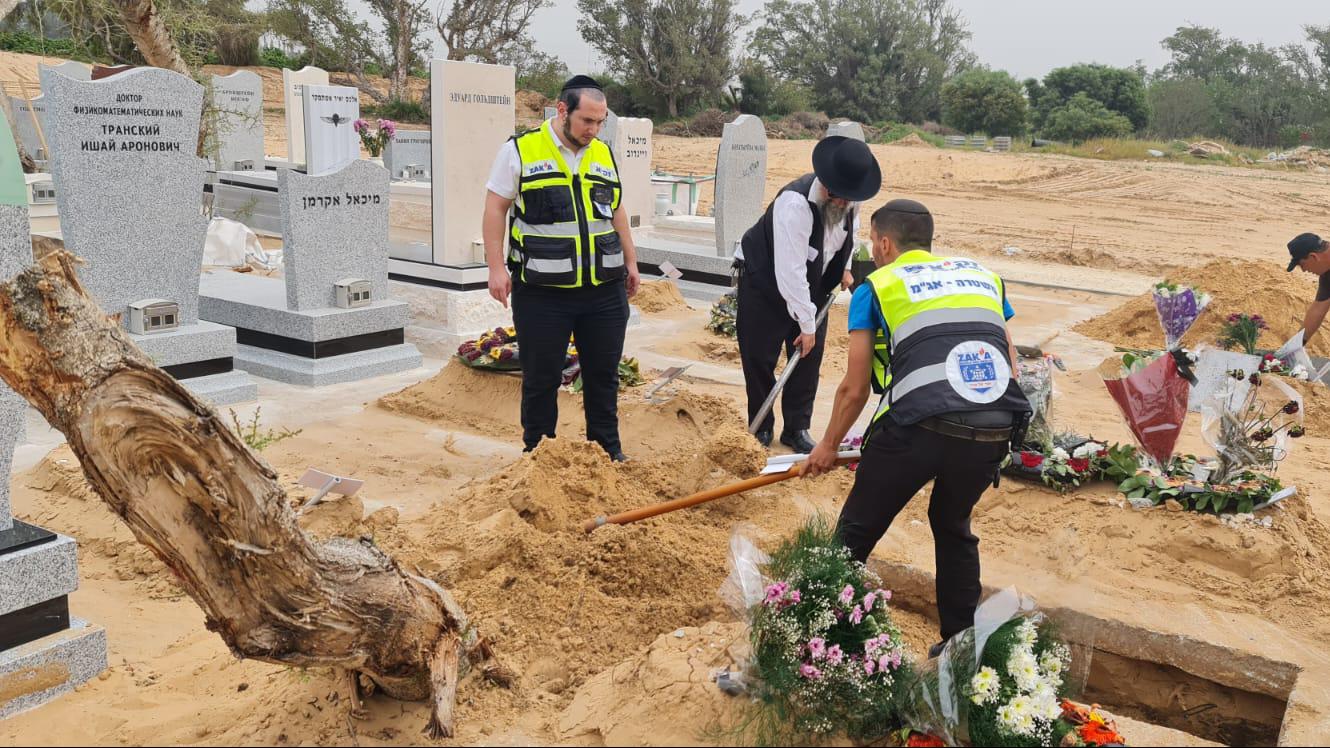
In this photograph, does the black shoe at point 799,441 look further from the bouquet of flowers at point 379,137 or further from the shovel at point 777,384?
the bouquet of flowers at point 379,137

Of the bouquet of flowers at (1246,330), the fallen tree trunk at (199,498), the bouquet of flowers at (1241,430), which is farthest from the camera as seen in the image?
the bouquet of flowers at (1246,330)

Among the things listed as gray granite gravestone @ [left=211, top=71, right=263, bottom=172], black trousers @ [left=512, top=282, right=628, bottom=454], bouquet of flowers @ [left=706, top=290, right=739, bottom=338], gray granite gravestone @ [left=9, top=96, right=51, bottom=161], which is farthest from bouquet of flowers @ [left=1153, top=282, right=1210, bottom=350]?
gray granite gravestone @ [left=9, top=96, right=51, bottom=161]

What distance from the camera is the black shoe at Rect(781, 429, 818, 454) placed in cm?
606

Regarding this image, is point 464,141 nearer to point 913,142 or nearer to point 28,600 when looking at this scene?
point 28,600

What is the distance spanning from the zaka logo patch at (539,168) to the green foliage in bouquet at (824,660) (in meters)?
2.71

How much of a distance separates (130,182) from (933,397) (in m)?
5.27

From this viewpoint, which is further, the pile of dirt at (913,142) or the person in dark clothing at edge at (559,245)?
the pile of dirt at (913,142)

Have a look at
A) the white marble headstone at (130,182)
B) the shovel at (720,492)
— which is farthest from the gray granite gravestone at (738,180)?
the shovel at (720,492)

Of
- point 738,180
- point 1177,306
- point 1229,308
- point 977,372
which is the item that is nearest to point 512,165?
point 977,372

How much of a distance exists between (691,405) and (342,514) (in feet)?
8.32

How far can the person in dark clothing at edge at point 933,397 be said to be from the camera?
323 centimetres

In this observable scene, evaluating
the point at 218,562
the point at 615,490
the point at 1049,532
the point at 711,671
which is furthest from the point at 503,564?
the point at 1049,532

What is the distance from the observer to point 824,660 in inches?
108

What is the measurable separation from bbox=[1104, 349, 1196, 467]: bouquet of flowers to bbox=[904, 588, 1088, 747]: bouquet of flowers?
263 cm
